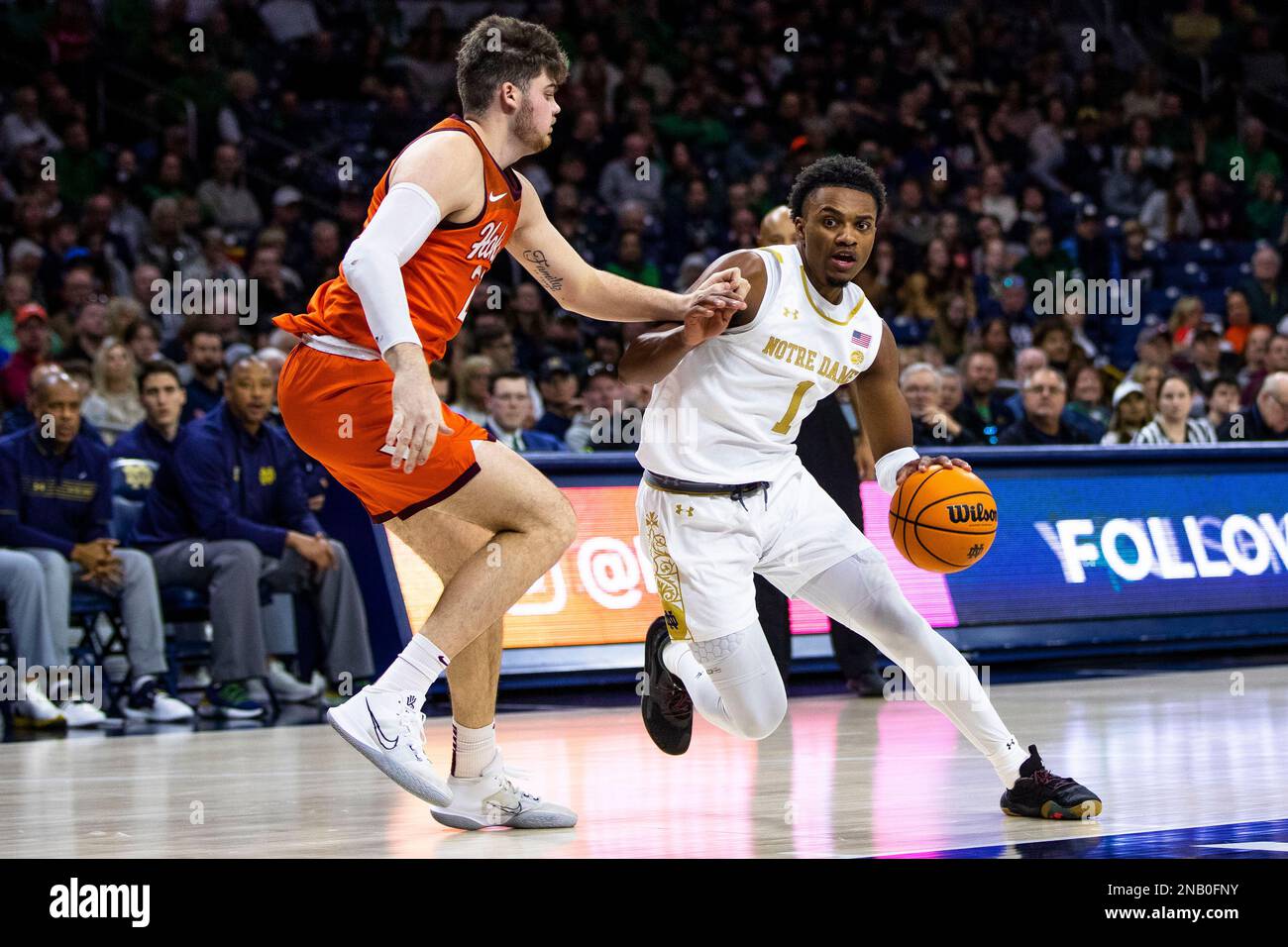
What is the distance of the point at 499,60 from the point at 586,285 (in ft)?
2.33

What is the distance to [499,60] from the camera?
16.5ft

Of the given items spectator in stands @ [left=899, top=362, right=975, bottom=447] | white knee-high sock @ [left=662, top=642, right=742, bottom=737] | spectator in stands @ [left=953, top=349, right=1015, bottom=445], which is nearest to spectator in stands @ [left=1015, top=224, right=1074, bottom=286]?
spectator in stands @ [left=953, top=349, right=1015, bottom=445]

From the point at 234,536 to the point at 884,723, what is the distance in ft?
11.3

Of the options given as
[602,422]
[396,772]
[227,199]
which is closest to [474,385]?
[602,422]

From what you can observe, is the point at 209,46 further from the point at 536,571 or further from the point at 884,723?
the point at 536,571

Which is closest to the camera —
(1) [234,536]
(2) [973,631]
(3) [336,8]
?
(1) [234,536]

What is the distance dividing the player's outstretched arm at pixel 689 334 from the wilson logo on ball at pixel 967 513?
846 millimetres

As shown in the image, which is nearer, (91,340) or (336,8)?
(91,340)

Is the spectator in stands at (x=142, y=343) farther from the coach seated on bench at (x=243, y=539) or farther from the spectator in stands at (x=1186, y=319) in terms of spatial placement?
the spectator in stands at (x=1186, y=319)

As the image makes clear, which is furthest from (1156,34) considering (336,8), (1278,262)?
(336,8)

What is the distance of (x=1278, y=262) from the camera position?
1666 cm

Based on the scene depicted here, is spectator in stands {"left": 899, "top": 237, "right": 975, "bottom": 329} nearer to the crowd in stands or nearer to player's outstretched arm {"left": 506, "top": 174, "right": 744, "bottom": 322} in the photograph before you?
the crowd in stands

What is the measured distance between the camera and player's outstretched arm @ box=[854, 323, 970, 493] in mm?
5652
